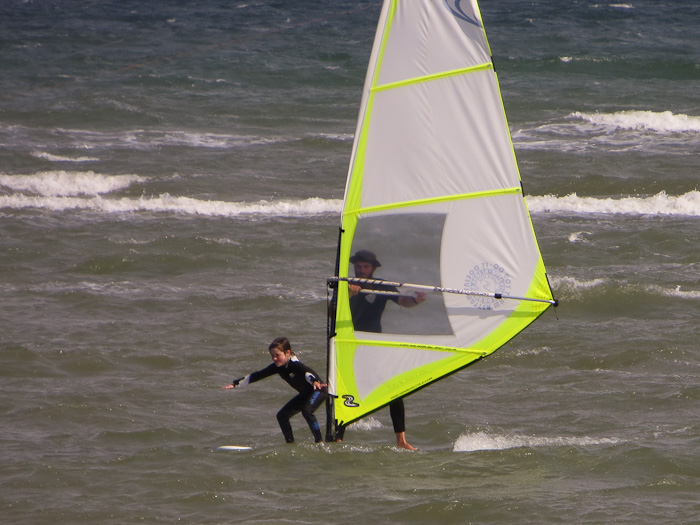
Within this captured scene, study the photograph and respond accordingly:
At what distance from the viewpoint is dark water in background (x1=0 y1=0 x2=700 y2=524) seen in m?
6.62

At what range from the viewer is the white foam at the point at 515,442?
24.2 ft

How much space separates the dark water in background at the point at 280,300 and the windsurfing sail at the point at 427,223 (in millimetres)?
808

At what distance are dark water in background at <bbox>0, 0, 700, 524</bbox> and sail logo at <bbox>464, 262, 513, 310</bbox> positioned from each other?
3.74 feet

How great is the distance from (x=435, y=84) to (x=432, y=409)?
3.01 meters

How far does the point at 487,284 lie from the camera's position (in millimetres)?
6996

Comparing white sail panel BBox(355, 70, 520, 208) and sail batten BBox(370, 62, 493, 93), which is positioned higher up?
sail batten BBox(370, 62, 493, 93)

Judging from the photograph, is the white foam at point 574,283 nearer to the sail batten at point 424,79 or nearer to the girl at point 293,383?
the girl at point 293,383

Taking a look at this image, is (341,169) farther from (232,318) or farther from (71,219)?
(232,318)

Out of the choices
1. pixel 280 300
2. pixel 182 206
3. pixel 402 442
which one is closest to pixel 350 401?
pixel 402 442

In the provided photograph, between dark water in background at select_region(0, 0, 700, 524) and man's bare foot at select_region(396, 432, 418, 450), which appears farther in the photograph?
man's bare foot at select_region(396, 432, 418, 450)

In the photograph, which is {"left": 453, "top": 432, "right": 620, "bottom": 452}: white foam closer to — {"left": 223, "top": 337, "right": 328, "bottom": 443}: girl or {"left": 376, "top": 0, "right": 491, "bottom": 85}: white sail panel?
{"left": 223, "top": 337, "right": 328, "bottom": 443}: girl

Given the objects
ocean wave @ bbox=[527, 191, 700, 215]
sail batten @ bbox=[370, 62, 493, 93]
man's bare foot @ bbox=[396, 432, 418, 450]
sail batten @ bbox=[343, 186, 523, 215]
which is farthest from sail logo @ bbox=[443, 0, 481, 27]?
ocean wave @ bbox=[527, 191, 700, 215]

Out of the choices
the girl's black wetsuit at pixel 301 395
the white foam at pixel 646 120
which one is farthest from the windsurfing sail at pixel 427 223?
the white foam at pixel 646 120

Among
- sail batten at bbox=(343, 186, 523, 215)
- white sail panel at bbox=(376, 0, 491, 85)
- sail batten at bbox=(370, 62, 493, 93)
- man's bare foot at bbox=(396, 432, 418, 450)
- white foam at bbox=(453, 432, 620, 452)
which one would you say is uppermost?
white sail panel at bbox=(376, 0, 491, 85)
